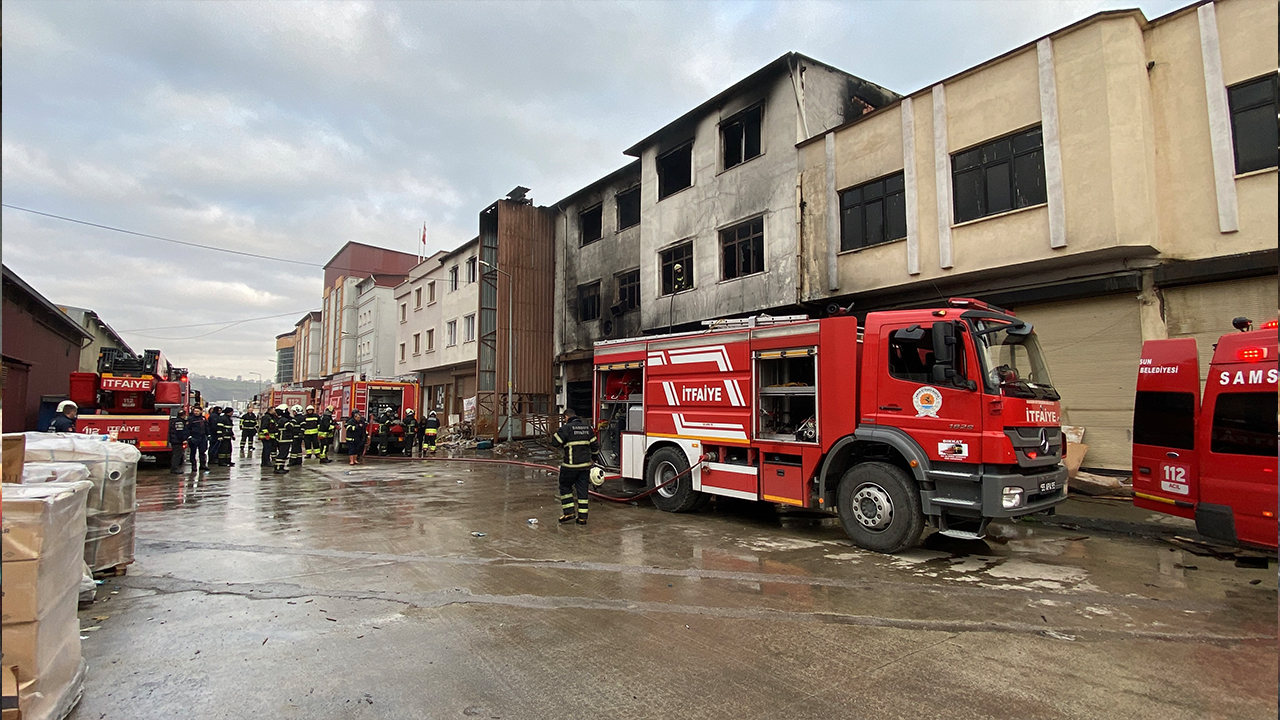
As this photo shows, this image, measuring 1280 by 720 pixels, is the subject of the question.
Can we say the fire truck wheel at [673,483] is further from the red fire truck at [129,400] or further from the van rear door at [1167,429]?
the red fire truck at [129,400]

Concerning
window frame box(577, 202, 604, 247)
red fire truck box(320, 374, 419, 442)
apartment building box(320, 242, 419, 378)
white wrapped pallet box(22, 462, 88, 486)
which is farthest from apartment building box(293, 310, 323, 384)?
white wrapped pallet box(22, 462, 88, 486)

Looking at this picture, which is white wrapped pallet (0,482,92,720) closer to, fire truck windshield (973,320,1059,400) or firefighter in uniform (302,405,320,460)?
fire truck windshield (973,320,1059,400)

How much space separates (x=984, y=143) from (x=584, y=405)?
16411 millimetres

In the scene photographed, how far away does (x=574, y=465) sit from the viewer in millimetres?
9195

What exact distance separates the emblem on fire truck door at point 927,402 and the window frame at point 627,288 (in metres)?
14.7

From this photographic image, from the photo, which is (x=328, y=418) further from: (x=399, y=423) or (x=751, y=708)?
(x=751, y=708)

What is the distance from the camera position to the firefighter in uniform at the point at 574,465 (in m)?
9.20

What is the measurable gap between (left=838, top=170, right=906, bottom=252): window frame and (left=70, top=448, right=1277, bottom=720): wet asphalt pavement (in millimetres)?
7468

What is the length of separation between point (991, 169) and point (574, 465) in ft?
31.6

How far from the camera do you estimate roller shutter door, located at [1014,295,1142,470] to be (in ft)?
35.4

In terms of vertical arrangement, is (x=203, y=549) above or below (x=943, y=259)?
below

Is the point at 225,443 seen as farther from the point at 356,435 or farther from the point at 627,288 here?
the point at 627,288

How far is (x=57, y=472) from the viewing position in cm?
503

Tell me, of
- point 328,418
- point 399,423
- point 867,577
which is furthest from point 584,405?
point 867,577
